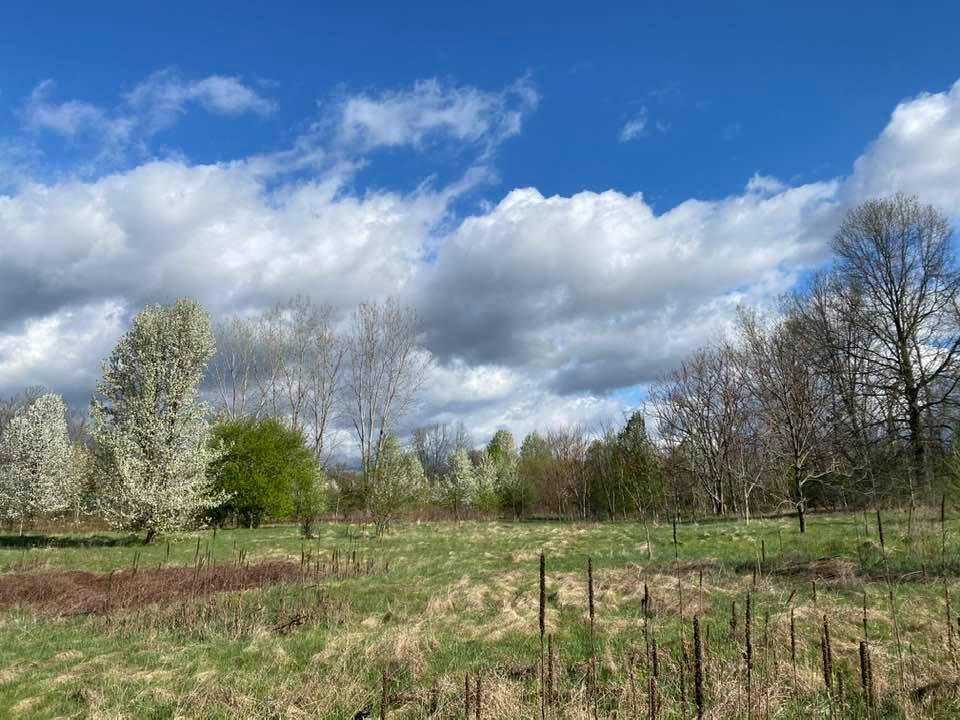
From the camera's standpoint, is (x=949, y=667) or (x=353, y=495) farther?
(x=353, y=495)

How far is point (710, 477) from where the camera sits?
41125mm

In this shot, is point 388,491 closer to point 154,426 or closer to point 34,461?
point 154,426

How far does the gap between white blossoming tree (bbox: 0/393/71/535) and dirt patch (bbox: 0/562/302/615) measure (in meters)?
25.2

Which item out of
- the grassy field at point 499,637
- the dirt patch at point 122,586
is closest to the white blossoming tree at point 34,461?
the grassy field at point 499,637

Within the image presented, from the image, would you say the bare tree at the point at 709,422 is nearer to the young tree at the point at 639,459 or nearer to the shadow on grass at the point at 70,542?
the young tree at the point at 639,459

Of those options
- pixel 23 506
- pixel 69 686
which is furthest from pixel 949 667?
pixel 23 506

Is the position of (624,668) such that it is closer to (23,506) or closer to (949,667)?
(949,667)

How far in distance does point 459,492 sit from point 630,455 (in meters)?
24.3

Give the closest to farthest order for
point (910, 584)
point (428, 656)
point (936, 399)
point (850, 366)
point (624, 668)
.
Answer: point (624, 668) < point (428, 656) < point (910, 584) < point (936, 399) < point (850, 366)

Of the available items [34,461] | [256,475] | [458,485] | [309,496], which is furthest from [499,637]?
[458,485]

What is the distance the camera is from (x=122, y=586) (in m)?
13.4

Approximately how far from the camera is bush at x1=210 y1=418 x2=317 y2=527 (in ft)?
120

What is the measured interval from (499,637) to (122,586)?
986 centimetres

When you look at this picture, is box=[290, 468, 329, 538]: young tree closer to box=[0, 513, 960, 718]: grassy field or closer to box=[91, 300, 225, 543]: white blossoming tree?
box=[91, 300, 225, 543]: white blossoming tree
